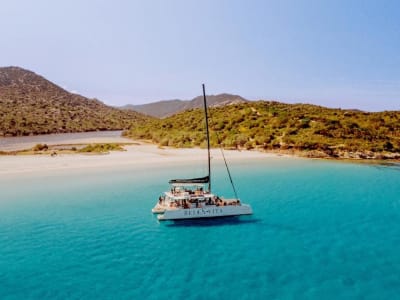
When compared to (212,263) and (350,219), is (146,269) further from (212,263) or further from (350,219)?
(350,219)

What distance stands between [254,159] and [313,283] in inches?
1477

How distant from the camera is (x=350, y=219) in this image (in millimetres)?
25031

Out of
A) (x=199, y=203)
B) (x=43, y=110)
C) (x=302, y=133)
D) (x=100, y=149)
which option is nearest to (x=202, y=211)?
(x=199, y=203)

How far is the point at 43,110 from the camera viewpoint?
14425 cm

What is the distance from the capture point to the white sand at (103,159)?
154 ft

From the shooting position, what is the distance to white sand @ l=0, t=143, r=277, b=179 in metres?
46.9

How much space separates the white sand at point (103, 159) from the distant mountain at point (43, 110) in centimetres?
6569

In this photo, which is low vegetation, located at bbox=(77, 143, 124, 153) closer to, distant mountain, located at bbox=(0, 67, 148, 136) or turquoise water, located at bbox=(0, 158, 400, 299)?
turquoise water, located at bbox=(0, 158, 400, 299)

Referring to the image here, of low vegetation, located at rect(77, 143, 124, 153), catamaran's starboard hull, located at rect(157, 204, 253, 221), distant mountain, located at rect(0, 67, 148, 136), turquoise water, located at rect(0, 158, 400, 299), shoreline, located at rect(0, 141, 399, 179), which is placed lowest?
turquoise water, located at rect(0, 158, 400, 299)

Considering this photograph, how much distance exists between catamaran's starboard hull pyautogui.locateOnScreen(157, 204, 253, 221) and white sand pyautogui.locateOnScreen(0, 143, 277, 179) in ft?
82.9

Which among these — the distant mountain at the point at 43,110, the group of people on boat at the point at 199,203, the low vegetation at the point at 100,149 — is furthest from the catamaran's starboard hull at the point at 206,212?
the distant mountain at the point at 43,110

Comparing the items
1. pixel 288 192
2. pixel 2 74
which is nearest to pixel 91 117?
pixel 2 74

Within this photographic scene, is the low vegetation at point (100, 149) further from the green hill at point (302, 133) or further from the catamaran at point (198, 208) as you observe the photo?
the catamaran at point (198, 208)

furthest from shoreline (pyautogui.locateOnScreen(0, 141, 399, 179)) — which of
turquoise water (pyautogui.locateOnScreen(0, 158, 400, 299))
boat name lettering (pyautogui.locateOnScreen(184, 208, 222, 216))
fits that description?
boat name lettering (pyautogui.locateOnScreen(184, 208, 222, 216))
